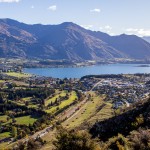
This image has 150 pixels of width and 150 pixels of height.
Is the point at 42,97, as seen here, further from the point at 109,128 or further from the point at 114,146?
the point at 114,146

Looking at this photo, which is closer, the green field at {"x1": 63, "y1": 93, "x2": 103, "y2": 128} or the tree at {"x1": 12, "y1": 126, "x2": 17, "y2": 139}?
the tree at {"x1": 12, "y1": 126, "x2": 17, "y2": 139}

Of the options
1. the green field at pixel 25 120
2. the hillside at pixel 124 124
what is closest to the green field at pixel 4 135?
the green field at pixel 25 120

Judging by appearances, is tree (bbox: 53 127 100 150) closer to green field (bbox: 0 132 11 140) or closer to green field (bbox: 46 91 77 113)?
green field (bbox: 0 132 11 140)

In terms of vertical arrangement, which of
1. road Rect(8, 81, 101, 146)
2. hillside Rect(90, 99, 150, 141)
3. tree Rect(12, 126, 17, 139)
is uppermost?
hillside Rect(90, 99, 150, 141)

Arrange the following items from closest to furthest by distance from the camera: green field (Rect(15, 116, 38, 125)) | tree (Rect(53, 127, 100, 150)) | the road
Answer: tree (Rect(53, 127, 100, 150)), the road, green field (Rect(15, 116, 38, 125))

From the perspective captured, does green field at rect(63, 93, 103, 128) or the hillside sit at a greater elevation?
the hillside

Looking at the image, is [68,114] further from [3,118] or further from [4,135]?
[4,135]

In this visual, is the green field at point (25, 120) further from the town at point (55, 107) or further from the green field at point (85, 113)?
the green field at point (85, 113)

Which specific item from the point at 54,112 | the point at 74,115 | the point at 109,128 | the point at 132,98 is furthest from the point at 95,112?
the point at 109,128

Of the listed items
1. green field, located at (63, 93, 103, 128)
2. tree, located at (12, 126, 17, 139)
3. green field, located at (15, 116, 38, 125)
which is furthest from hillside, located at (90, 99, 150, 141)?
green field, located at (15, 116, 38, 125)

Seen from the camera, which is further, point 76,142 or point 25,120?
point 25,120

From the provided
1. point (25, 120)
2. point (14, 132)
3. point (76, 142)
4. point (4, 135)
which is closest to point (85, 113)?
point (25, 120)
